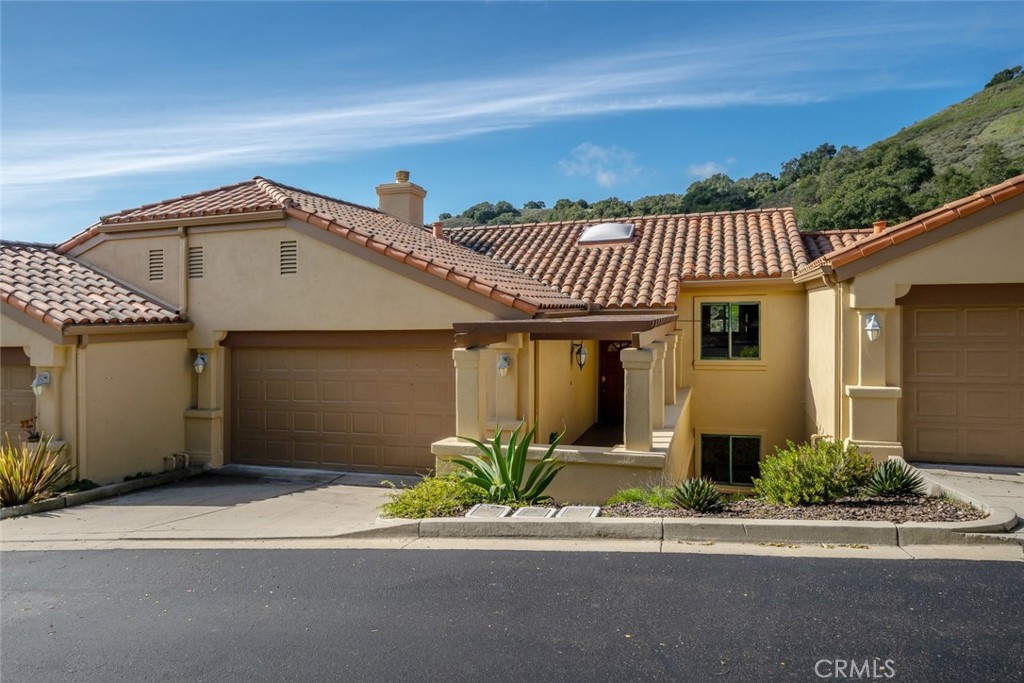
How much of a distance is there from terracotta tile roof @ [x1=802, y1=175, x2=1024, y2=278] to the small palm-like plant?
362 centimetres

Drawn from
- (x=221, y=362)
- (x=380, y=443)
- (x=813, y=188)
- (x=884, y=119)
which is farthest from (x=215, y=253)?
(x=884, y=119)

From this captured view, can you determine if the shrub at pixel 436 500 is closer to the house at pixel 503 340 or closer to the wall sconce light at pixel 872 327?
the house at pixel 503 340

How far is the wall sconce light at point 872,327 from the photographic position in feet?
34.0

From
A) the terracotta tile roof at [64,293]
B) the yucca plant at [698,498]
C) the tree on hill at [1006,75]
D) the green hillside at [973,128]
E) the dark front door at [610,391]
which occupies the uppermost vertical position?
the tree on hill at [1006,75]

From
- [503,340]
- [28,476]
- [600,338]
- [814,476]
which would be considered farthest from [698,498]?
[28,476]

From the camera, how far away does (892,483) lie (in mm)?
7781

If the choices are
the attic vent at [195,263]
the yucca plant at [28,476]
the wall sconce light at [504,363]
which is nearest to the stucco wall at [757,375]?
the wall sconce light at [504,363]

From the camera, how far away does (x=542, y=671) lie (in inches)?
177

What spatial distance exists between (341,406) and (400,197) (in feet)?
24.8

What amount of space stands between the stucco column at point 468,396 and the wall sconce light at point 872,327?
565 centimetres

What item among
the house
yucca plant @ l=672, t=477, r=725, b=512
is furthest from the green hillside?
yucca plant @ l=672, t=477, r=725, b=512

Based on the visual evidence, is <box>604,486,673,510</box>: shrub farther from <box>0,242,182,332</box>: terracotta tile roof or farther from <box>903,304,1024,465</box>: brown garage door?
<box>0,242,182,332</box>: terracotta tile roof

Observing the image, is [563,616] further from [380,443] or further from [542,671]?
[380,443]

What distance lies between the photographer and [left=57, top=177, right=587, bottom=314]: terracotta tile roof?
39.2ft
